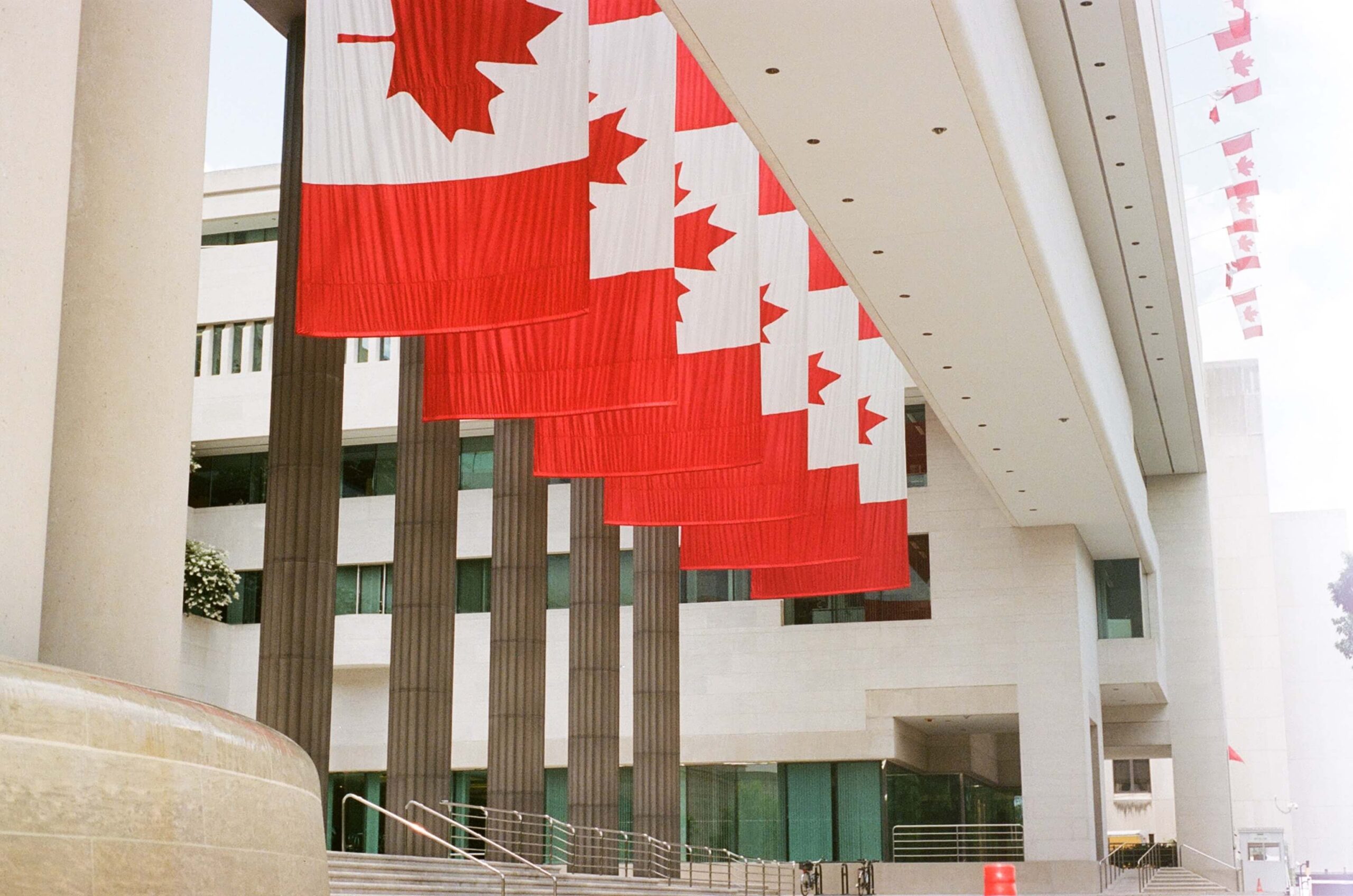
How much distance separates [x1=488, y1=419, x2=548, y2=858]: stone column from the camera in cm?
2528

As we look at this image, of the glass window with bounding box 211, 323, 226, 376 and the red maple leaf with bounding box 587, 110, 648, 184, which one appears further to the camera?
the glass window with bounding box 211, 323, 226, 376

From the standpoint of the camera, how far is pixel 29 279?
639 cm

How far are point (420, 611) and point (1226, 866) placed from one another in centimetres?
2511

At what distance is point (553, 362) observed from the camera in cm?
1656

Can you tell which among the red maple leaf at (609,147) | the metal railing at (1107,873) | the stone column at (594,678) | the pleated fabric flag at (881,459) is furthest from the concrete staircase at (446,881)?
the metal railing at (1107,873)

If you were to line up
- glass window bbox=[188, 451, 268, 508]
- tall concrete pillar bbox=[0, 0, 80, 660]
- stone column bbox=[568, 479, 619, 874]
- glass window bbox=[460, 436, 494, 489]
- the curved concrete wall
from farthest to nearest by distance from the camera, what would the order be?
1. glass window bbox=[188, 451, 268, 508]
2. glass window bbox=[460, 436, 494, 489]
3. stone column bbox=[568, 479, 619, 874]
4. tall concrete pillar bbox=[0, 0, 80, 660]
5. the curved concrete wall

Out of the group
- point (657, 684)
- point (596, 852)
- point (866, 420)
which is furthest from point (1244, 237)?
point (596, 852)

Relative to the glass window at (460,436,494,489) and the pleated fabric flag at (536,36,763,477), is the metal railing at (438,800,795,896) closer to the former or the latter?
the pleated fabric flag at (536,36,763,477)

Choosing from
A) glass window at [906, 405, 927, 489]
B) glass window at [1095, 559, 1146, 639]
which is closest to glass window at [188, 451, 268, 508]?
glass window at [906, 405, 927, 489]

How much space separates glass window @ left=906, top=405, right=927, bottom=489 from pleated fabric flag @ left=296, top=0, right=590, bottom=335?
A: 77.5 ft

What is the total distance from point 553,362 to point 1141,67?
901cm

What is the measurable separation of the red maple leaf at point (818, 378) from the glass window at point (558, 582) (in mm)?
16956

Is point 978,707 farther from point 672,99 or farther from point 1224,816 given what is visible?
point 672,99

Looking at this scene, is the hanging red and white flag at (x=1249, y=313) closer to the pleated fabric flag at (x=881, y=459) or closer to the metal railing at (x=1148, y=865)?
the metal railing at (x=1148, y=865)
